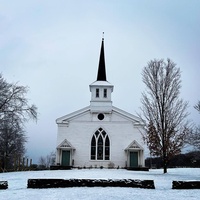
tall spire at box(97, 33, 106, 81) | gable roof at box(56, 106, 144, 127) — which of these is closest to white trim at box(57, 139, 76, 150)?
gable roof at box(56, 106, 144, 127)

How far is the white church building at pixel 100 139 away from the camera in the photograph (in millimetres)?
31031

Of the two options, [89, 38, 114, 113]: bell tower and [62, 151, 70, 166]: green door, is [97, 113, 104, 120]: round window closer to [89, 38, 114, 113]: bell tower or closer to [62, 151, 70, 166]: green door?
[89, 38, 114, 113]: bell tower

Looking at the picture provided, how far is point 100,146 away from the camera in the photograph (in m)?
31.7

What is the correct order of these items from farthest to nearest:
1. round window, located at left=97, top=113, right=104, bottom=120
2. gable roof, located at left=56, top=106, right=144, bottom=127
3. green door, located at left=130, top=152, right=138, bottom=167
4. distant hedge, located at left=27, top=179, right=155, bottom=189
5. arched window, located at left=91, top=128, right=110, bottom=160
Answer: round window, located at left=97, top=113, right=104, bottom=120 → gable roof, located at left=56, top=106, right=144, bottom=127 → arched window, located at left=91, top=128, right=110, bottom=160 → green door, located at left=130, top=152, right=138, bottom=167 → distant hedge, located at left=27, top=179, right=155, bottom=189

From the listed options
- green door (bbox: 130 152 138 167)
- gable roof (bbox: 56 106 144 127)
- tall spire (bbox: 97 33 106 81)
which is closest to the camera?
green door (bbox: 130 152 138 167)

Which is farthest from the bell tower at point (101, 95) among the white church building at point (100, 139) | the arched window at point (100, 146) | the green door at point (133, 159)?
the green door at point (133, 159)

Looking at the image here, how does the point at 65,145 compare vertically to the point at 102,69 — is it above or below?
below

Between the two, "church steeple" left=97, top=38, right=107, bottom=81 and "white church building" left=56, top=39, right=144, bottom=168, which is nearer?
"white church building" left=56, top=39, right=144, bottom=168

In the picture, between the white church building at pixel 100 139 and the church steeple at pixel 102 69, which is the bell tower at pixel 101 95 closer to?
the church steeple at pixel 102 69

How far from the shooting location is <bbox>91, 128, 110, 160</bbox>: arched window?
103ft

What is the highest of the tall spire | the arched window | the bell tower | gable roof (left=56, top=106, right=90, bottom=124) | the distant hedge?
the tall spire

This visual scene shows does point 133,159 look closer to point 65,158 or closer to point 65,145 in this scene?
point 65,158

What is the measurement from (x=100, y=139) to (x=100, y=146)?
0.80 metres

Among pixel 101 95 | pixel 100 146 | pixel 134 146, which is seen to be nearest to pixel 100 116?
pixel 101 95
